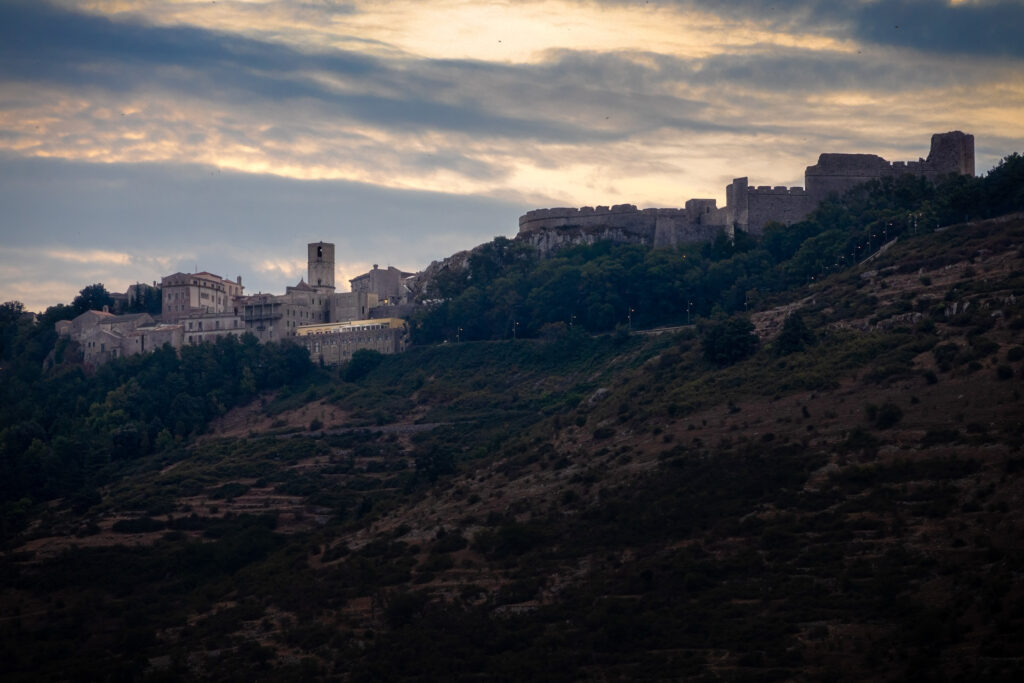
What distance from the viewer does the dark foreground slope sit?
1459 inches

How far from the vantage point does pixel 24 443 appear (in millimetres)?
82875

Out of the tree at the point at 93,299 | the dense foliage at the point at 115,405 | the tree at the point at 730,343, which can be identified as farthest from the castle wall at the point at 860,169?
the tree at the point at 93,299

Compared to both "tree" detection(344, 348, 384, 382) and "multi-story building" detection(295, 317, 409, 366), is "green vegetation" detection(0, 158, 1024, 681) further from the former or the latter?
"multi-story building" detection(295, 317, 409, 366)

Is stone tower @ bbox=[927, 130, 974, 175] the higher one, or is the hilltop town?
stone tower @ bbox=[927, 130, 974, 175]

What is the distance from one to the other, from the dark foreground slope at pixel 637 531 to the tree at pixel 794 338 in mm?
257

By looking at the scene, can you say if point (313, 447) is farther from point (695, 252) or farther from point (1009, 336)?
point (1009, 336)

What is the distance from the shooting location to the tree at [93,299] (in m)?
112

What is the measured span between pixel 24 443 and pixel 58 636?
35.1 meters

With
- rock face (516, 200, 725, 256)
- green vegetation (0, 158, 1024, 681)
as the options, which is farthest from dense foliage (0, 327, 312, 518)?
rock face (516, 200, 725, 256)

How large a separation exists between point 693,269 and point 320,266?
1433 inches

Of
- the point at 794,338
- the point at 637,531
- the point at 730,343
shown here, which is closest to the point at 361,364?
the point at 730,343

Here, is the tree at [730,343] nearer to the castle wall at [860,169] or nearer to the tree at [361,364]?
the castle wall at [860,169]

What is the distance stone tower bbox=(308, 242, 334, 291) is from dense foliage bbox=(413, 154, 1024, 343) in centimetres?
1531

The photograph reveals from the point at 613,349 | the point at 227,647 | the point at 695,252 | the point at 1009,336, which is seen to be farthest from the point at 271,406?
the point at 1009,336
